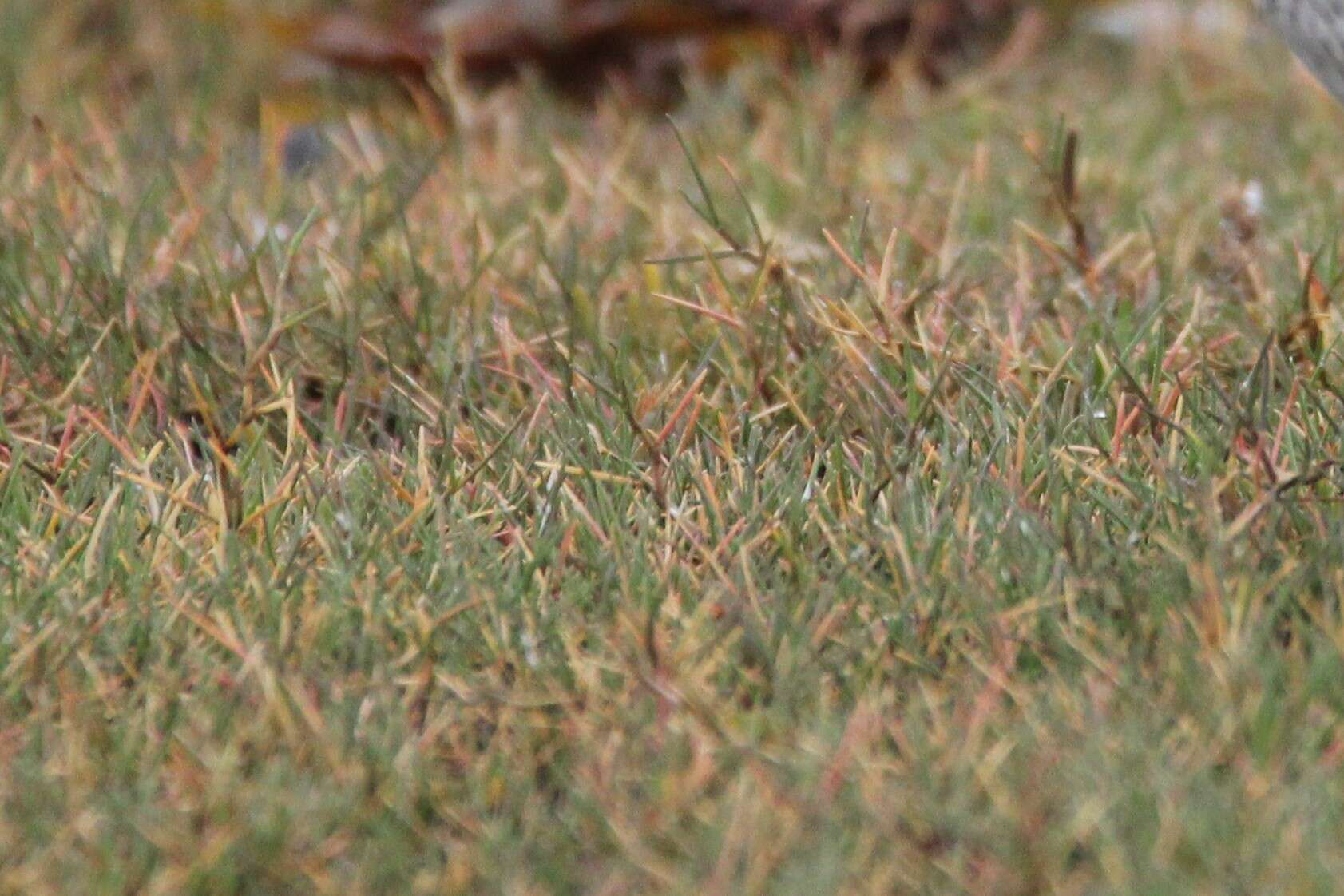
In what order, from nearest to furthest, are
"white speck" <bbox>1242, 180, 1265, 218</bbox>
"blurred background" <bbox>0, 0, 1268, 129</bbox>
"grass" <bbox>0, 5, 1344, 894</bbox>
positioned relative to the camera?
"grass" <bbox>0, 5, 1344, 894</bbox>, "white speck" <bbox>1242, 180, 1265, 218</bbox>, "blurred background" <bbox>0, 0, 1268, 129</bbox>

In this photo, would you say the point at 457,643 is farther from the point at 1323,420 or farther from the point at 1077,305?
the point at 1077,305

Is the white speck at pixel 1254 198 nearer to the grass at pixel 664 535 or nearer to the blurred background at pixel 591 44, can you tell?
the grass at pixel 664 535

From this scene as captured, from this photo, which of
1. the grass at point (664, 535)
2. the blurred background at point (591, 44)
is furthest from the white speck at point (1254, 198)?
the blurred background at point (591, 44)

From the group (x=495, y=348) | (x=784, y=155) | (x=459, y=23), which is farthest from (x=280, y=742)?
(x=459, y=23)

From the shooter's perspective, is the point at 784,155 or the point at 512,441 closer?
the point at 512,441

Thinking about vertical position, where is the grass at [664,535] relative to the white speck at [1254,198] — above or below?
above

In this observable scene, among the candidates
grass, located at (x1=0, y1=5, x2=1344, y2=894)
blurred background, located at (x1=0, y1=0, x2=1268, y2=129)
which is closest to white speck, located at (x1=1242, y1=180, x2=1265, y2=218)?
grass, located at (x1=0, y1=5, x2=1344, y2=894)

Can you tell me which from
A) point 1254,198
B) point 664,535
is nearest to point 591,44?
point 1254,198

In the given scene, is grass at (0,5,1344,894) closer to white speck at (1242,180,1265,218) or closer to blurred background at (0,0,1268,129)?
white speck at (1242,180,1265,218)
